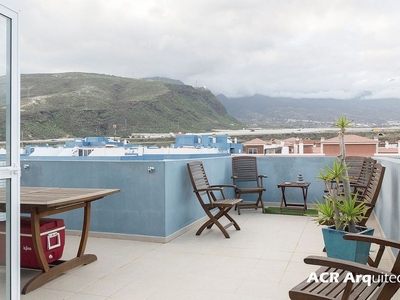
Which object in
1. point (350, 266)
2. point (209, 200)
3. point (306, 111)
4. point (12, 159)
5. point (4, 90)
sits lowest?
point (209, 200)

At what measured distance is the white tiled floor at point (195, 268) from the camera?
10.5 feet

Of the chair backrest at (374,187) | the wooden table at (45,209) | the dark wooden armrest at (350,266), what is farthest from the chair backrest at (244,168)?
the dark wooden armrest at (350,266)

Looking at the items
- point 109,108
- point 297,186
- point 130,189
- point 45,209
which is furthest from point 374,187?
point 109,108

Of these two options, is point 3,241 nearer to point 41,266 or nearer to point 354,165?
point 41,266

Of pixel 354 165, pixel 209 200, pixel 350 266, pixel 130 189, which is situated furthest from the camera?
pixel 354 165

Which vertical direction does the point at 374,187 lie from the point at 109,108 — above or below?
below

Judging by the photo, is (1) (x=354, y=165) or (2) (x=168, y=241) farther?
(1) (x=354, y=165)

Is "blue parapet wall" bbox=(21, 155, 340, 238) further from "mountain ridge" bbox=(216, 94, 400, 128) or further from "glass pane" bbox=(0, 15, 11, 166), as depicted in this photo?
"mountain ridge" bbox=(216, 94, 400, 128)

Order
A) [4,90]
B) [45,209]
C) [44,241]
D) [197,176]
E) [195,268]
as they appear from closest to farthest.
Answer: [4,90] → [45,209] → [44,241] → [195,268] → [197,176]

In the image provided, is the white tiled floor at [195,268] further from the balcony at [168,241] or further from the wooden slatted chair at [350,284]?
the wooden slatted chair at [350,284]

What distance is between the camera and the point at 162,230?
4.87 metres

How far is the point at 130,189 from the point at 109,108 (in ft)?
124

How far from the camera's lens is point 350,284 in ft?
6.15

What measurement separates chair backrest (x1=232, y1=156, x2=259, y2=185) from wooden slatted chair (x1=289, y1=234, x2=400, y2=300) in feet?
15.6
